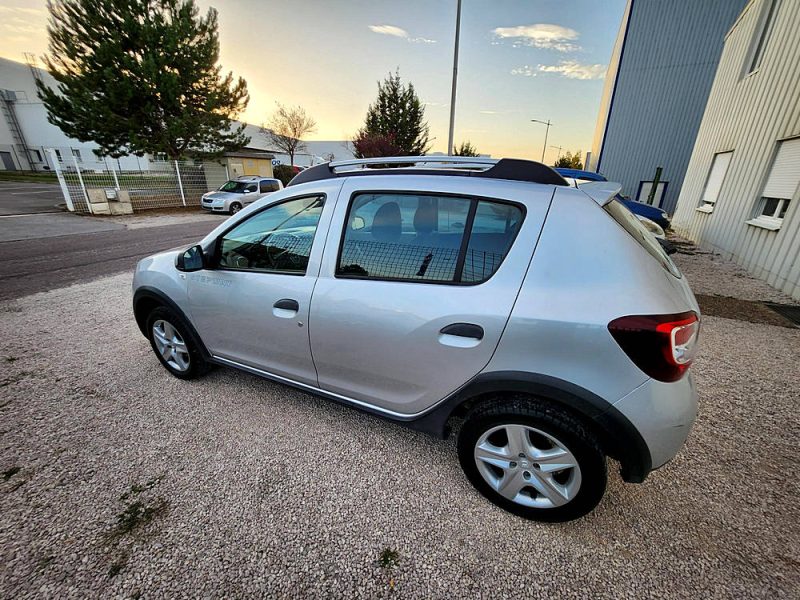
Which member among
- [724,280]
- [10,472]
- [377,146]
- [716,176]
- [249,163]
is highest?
[377,146]

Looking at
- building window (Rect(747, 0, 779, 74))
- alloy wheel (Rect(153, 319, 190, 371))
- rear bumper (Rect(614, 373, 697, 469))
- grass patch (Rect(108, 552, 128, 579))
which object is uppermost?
building window (Rect(747, 0, 779, 74))

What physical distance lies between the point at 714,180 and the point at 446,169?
1075 cm

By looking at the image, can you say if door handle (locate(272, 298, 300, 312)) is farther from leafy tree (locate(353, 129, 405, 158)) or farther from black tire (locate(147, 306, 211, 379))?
leafy tree (locate(353, 129, 405, 158))

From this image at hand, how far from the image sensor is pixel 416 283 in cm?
175

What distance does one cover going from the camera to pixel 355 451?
2191 millimetres

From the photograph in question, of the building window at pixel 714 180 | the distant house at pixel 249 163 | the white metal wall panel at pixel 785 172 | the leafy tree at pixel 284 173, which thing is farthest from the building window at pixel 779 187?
the leafy tree at pixel 284 173

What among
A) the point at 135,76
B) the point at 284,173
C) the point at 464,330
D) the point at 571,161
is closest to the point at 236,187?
the point at 135,76

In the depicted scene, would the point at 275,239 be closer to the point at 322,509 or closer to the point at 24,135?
the point at 322,509

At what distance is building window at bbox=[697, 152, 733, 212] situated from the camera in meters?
8.20

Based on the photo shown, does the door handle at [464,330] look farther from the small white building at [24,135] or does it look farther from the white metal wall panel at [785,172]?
the small white building at [24,135]

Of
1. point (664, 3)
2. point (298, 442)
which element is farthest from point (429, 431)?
point (664, 3)

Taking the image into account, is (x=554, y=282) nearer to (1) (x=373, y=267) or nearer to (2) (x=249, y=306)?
(1) (x=373, y=267)

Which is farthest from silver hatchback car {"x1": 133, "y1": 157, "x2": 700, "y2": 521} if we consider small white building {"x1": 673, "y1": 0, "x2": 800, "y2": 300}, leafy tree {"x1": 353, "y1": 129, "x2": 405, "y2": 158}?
leafy tree {"x1": 353, "y1": 129, "x2": 405, "y2": 158}

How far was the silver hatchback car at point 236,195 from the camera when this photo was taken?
1490 cm
